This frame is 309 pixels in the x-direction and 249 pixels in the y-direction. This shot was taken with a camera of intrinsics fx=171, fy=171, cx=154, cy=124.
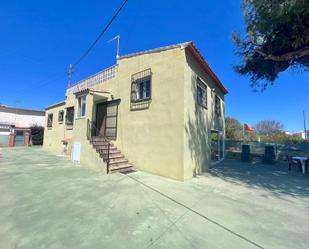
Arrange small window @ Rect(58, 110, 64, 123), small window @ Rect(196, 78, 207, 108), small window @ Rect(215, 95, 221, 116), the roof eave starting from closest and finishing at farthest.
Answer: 1. the roof eave
2. small window @ Rect(196, 78, 207, 108)
3. small window @ Rect(215, 95, 221, 116)
4. small window @ Rect(58, 110, 64, 123)

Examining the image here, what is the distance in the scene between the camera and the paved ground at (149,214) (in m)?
2.92

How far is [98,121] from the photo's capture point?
11.3m

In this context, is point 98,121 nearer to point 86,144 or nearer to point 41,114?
point 86,144

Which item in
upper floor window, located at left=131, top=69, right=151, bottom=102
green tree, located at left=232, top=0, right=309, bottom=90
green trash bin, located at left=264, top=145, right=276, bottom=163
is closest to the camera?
green tree, located at left=232, top=0, right=309, bottom=90

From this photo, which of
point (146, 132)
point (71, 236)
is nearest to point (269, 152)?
point (146, 132)

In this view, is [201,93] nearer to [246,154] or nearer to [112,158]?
[112,158]

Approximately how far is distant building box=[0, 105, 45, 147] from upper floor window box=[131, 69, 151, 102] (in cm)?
2114

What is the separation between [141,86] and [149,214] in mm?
6482

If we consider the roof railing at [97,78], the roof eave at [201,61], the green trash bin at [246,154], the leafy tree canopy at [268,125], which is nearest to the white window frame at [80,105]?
→ the roof railing at [97,78]

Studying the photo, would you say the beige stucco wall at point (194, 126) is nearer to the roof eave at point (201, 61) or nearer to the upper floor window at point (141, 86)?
the roof eave at point (201, 61)

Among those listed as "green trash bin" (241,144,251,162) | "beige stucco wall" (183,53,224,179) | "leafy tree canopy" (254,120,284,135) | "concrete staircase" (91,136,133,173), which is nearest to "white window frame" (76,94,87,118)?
"concrete staircase" (91,136,133,173)

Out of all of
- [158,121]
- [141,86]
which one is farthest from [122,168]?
[141,86]

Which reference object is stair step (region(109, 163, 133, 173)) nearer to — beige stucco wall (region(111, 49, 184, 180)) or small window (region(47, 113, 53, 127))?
beige stucco wall (region(111, 49, 184, 180))

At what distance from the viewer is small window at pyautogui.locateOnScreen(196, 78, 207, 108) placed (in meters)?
8.67
